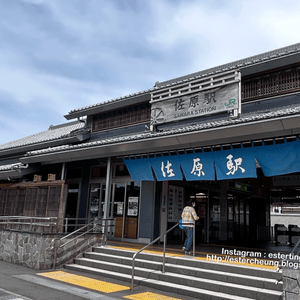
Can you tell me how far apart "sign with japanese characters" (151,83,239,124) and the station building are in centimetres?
4

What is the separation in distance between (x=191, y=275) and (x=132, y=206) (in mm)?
5570

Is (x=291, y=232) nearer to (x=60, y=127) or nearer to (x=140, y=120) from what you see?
(x=140, y=120)

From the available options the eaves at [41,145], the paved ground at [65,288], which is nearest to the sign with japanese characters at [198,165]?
the paved ground at [65,288]

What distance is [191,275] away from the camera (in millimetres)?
8141

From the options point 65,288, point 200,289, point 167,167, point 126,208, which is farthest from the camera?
point 126,208

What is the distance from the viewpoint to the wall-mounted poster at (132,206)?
13203 mm

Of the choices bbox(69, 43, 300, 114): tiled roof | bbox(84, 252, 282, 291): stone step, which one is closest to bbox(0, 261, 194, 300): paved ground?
bbox(84, 252, 282, 291): stone step

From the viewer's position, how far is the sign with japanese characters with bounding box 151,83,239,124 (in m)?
10.7

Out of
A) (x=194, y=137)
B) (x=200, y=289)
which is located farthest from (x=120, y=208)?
(x=200, y=289)

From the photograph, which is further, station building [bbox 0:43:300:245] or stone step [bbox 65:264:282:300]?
station building [bbox 0:43:300:245]

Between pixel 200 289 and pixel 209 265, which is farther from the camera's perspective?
→ pixel 209 265

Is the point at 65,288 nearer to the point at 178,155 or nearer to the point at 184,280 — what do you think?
the point at 184,280

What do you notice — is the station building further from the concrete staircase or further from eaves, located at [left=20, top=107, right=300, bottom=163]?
the concrete staircase

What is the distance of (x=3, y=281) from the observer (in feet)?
27.2
